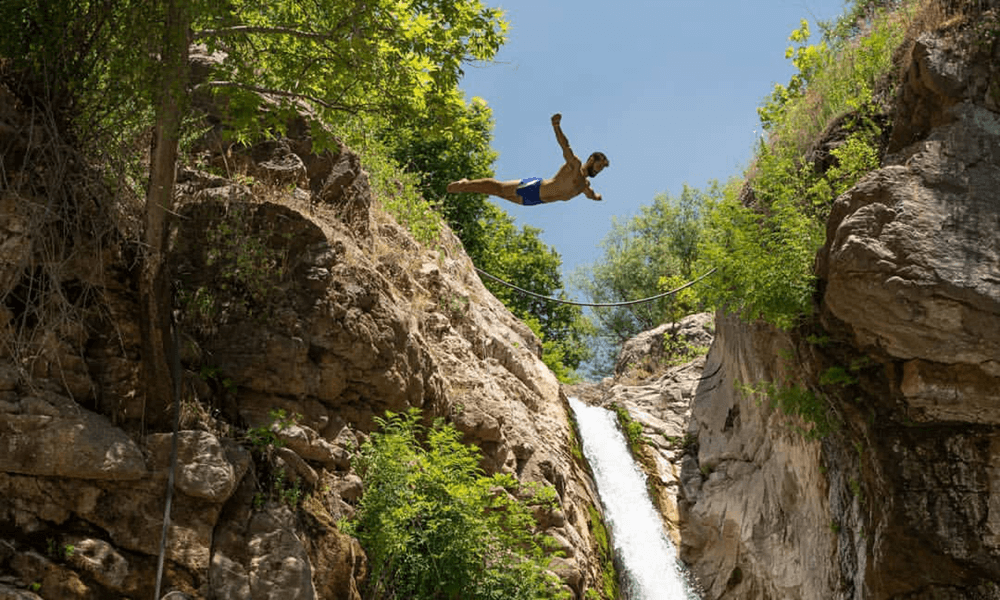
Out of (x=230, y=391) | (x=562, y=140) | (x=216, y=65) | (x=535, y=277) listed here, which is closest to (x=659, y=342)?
(x=535, y=277)

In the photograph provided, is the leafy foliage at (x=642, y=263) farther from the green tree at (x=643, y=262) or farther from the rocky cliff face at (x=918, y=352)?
the rocky cliff face at (x=918, y=352)

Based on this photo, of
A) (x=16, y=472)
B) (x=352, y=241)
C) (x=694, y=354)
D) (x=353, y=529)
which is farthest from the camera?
(x=694, y=354)

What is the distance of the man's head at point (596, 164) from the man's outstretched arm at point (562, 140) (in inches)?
5.9

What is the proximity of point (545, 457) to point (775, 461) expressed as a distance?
3916 mm

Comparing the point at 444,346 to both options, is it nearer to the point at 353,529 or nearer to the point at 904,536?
the point at 353,529

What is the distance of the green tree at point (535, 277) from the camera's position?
95.0 ft

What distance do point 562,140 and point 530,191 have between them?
3.42ft

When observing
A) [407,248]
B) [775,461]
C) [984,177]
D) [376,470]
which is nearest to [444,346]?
[407,248]

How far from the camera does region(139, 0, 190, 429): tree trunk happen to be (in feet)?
28.0

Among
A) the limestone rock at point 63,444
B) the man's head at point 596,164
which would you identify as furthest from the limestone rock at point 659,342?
the limestone rock at point 63,444

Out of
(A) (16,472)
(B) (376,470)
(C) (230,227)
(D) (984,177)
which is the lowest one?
(A) (16,472)

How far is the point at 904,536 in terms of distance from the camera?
35.4ft

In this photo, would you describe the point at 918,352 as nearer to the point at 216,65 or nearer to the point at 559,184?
the point at 559,184

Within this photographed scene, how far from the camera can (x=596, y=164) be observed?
35.4 ft
